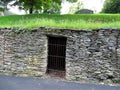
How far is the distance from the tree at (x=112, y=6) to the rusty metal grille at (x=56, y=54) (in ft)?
43.4

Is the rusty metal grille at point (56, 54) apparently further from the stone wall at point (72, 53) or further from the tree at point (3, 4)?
the tree at point (3, 4)

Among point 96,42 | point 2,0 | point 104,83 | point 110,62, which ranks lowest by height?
point 104,83

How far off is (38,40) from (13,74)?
2037mm

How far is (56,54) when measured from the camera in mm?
14000

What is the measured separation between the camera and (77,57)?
12.9 metres

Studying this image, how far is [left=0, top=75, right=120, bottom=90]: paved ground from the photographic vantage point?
37.9 ft

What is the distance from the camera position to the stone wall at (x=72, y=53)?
40.5ft

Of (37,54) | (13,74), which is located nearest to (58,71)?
(37,54)

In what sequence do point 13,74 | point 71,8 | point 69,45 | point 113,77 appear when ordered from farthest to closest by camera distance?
point 71,8, point 13,74, point 69,45, point 113,77

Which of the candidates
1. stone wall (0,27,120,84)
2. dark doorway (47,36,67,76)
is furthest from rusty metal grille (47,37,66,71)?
stone wall (0,27,120,84)

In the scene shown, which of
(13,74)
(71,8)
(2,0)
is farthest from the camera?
(71,8)

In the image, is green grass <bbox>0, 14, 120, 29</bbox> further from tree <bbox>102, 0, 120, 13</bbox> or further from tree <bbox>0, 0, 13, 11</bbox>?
tree <bbox>0, 0, 13, 11</bbox>

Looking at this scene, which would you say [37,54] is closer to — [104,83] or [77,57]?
[77,57]

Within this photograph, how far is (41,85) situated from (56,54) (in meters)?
2.37
